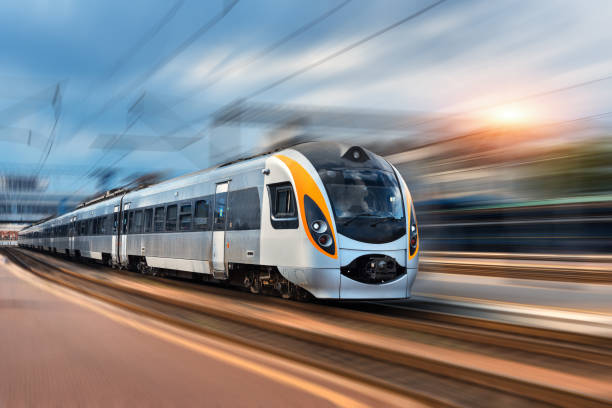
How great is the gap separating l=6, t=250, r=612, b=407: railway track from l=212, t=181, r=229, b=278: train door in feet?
6.72

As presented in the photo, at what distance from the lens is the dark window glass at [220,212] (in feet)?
37.6

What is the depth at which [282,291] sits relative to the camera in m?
9.68

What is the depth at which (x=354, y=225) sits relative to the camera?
28.4 ft

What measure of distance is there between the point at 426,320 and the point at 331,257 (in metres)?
1.59

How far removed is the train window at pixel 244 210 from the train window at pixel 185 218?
7.71 ft

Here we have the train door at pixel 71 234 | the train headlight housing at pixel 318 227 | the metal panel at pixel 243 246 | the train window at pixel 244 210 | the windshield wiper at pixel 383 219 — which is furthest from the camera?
the train door at pixel 71 234

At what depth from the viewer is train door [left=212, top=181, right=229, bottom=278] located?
1132 centimetres

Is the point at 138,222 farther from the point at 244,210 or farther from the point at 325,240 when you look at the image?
the point at 325,240

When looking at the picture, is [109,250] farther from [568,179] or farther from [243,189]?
[568,179]

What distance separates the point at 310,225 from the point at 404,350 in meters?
3.42

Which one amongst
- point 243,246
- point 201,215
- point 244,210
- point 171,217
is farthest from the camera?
point 171,217

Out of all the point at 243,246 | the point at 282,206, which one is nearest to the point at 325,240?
the point at 282,206

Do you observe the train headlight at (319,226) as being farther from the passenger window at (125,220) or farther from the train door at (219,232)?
the passenger window at (125,220)

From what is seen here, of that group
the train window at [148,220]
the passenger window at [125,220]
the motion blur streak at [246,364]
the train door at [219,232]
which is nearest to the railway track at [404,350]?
the motion blur streak at [246,364]
